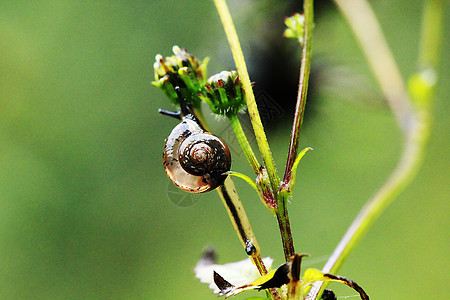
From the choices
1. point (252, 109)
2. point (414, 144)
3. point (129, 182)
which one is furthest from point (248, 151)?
point (129, 182)

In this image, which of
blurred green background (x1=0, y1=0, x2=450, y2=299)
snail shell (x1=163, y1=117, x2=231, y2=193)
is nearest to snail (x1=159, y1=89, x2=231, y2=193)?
snail shell (x1=163, y1=117, x2=231, y2=193)

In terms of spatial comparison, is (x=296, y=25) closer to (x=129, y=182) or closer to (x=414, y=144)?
(x=414, y=144)

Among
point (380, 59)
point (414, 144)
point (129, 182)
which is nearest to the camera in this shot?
point (414, 144)

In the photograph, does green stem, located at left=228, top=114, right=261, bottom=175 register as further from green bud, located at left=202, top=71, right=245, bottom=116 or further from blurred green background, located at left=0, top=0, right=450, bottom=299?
blurred green background, located at left=0, top=0, right=450, bottom=299

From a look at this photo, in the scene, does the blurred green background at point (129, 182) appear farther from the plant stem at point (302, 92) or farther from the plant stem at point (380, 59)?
the plant stem at point (302, 92)

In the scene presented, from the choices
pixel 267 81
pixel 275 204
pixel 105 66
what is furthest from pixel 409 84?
pixel 105 66

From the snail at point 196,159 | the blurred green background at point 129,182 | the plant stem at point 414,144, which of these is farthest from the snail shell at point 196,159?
the blurred green background at point 129,182
